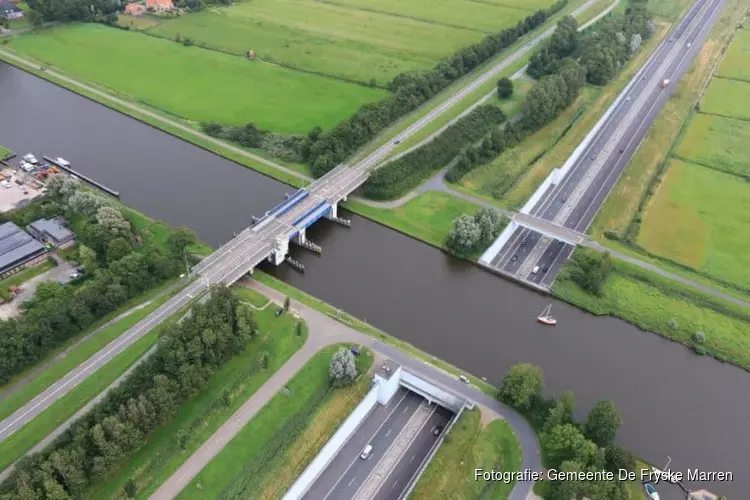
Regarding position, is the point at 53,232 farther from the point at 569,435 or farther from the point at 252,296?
the point at 569,435

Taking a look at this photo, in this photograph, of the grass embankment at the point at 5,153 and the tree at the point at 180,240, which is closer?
the tree at the point at 180,240

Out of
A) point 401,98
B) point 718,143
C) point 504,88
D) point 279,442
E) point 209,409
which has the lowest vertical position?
point 209,409

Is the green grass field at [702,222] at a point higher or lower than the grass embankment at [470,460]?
higher

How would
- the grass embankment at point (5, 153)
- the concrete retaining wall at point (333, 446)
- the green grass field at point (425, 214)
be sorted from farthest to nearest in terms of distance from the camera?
the grass embankment at point (5, 153), the green grass field at point (425, 214), the concrete retaining wall at point (333, 446)

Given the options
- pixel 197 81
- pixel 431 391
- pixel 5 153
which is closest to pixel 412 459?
pixel 431 391

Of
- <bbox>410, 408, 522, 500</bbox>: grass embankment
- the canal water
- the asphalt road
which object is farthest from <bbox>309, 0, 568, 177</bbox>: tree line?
<bbox>410, 408, 522, 500</bbox>: grass embankment

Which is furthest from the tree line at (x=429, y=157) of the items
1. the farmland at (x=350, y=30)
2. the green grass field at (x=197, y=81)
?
the farmland at (x=350, y=30)

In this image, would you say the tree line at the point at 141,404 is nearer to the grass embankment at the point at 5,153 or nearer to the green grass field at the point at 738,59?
the grass embankment at the point at 5,153

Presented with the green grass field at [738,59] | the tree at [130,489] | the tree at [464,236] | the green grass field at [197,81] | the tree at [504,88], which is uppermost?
the green grass field at [738,59]
